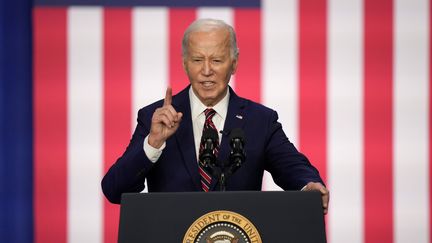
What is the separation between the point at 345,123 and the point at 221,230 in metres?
1.84

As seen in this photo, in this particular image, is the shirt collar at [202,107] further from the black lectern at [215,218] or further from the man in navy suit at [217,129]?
the black lectern at [215,218]

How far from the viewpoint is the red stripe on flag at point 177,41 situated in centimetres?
314

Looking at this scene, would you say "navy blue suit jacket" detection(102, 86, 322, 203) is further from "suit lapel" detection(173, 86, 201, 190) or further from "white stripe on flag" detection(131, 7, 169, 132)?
"white stripe on flag" detection(131, 7, 169, 132)

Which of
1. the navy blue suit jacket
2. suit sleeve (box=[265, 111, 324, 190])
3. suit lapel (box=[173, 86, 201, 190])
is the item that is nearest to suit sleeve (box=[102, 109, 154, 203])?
the navy blue suit jacket

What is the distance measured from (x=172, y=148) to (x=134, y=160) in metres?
0.18

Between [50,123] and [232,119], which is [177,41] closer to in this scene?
[50,123]

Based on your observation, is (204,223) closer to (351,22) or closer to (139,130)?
(139,130)

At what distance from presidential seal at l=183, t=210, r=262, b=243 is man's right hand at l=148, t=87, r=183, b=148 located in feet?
0.85

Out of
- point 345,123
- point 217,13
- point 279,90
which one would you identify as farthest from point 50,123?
point 345,123

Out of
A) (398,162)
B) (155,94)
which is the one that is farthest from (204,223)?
(398,162)

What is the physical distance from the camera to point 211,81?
187 cm

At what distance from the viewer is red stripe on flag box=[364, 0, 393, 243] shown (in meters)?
3.20

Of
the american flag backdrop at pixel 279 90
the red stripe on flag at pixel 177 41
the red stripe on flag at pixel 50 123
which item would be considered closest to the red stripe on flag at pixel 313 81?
the american flag backdrop at pixel 279 90

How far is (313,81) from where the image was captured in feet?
10.4
